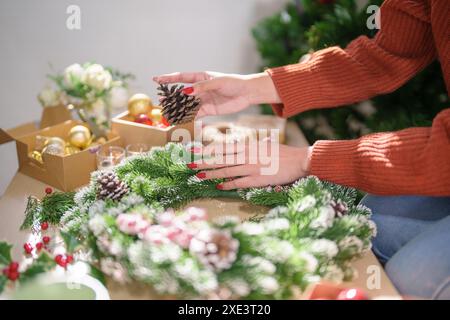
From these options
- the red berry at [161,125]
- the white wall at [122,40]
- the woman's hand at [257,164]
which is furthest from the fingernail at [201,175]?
the white wall at [122,40]

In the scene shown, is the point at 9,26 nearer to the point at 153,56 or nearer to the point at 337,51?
the point at 153,56

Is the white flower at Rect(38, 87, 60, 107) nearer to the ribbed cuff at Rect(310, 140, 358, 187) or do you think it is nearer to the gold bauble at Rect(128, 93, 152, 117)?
the gold bauble at Rect(128, 93, 152, 117)

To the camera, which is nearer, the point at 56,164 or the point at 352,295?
the point at 352,295

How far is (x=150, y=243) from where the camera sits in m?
0.72

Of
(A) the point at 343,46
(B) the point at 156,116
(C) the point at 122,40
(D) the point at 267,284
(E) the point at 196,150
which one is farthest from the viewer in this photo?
(C) the point at 122,40

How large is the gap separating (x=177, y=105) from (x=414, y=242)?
57 cm

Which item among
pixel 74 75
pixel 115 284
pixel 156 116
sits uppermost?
pixel 74 75

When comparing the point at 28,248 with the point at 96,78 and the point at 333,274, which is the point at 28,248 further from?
the point at 96,78

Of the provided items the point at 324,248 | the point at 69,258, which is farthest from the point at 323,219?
the point at 69,258

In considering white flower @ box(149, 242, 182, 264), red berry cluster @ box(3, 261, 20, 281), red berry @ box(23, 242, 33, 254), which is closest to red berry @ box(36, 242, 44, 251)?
red berry @ box(23, 242, 33, 254)

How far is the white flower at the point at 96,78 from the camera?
1.38 metres

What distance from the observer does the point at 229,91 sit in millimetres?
1126

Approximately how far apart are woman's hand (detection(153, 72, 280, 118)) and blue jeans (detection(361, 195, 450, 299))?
1.08 feet

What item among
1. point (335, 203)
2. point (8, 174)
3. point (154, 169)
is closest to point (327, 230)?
point (335, 203)
